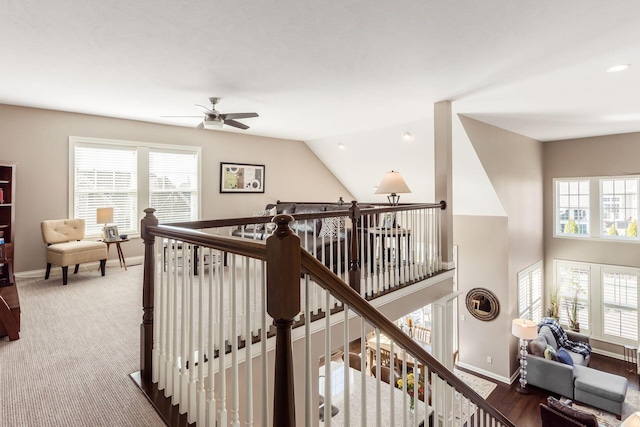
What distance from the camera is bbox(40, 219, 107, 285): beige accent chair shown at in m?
4.26

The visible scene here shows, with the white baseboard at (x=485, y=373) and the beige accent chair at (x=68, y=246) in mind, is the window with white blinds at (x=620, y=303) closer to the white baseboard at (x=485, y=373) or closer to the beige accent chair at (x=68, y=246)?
the white baseboard at (x=485, y=373)

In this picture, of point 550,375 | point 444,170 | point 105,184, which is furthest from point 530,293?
point 105,184

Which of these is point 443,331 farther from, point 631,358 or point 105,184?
point 631,358

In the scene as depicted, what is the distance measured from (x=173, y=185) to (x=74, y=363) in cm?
405

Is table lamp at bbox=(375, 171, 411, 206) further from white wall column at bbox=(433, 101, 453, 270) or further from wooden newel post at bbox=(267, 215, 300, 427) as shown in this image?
wooden newel post at bbox=(267, 215, 300, 427)

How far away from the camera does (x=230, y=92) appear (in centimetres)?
411

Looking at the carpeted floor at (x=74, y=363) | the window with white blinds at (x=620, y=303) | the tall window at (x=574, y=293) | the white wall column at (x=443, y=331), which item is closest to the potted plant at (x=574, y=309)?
the tall window at (x=574, y=293)

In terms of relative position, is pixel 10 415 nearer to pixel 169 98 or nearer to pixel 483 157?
pixel 169 98

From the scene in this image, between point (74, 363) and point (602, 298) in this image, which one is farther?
point (602, 298)

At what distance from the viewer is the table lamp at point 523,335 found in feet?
20.8

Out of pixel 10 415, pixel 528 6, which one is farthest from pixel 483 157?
pixel 10 415

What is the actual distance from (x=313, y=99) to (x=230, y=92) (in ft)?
3.59

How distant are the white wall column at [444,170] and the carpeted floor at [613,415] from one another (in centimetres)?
434

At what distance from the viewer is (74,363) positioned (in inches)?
91.4
